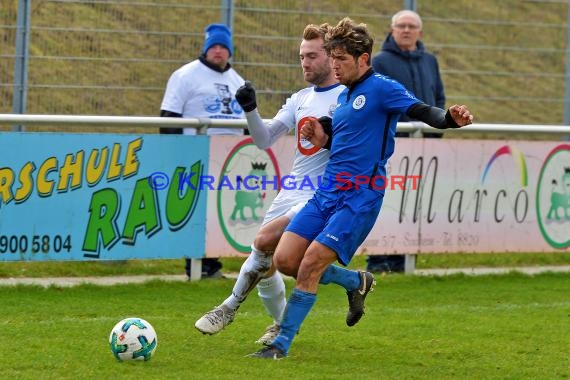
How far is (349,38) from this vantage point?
294 inches

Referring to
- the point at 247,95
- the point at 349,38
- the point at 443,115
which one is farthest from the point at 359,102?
the point at 247,95

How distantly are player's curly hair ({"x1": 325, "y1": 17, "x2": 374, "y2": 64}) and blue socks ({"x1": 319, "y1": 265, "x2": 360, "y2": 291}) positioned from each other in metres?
1.37

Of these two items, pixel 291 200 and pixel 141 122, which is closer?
pixel 291 200

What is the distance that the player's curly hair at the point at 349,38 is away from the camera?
→ 7.47 meters

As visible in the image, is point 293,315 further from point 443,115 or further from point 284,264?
point 443,115

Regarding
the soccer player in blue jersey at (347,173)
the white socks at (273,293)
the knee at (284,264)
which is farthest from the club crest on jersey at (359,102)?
the white socks at (273,293)

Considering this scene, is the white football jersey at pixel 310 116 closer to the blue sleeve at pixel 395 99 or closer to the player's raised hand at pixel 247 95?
the player's raised hand at pixel 247 95

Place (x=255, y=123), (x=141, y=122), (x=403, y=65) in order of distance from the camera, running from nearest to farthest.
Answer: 1. (x=255, y=123)
2. (x=141, y=122)
3. (x=403, y=65)

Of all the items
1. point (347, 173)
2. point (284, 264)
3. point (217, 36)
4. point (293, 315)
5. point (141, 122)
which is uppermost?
point (217, 36)

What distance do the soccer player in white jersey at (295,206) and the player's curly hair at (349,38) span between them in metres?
0.36

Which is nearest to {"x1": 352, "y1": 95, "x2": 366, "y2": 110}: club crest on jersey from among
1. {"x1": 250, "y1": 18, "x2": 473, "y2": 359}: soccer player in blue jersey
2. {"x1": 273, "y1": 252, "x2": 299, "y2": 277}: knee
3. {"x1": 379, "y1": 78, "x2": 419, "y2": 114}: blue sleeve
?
{"x1": 250, "y1": 18, "x2": 473, "y2": 359}: soccer player in blue jersey

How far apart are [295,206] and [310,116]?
0.60 meters

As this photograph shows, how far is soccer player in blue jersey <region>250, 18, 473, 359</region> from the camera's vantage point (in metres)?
7.42

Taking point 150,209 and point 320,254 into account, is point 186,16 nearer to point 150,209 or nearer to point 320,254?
point 150,209
